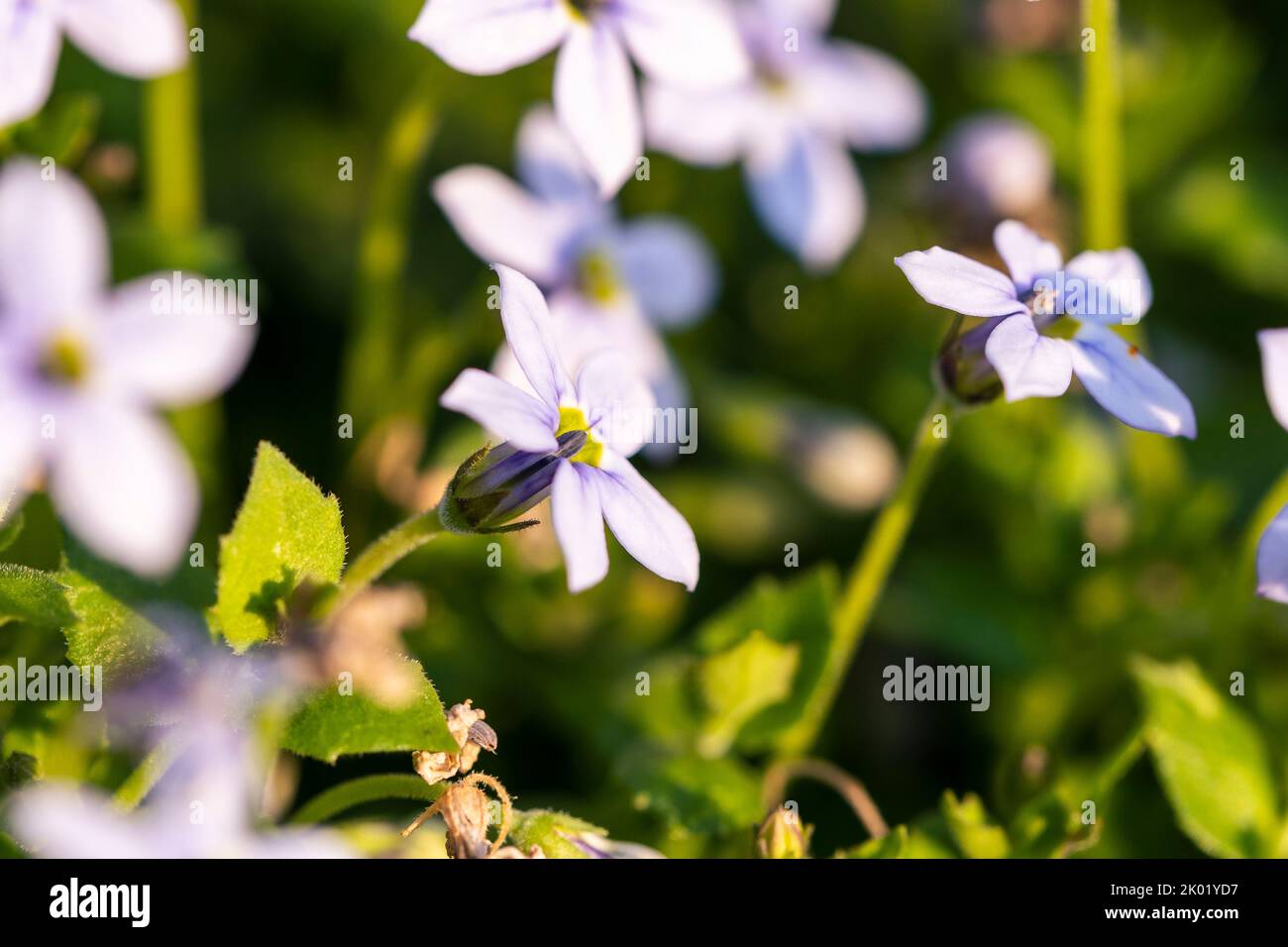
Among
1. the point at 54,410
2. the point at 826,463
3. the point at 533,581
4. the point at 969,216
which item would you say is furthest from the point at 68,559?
the point at 969,216

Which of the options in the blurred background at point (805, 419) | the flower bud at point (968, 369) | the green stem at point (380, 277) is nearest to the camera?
the flower bud at point (968, 369)

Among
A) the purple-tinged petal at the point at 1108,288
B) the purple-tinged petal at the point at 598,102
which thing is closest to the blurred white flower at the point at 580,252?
the purple-tinged petal at the point at 598,102

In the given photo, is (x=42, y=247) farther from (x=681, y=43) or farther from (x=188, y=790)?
(x=681, y=43)

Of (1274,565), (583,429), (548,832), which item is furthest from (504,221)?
(1274,565)

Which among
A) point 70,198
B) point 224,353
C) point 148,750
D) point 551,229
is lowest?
point 148,750

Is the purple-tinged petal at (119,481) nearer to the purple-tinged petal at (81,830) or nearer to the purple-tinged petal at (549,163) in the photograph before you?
the purple-tinged petal at (81,830)

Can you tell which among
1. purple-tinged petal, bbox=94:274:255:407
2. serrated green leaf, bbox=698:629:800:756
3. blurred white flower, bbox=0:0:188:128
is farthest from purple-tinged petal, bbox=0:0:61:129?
serrated green leaf, bbox=698:629:800:756
